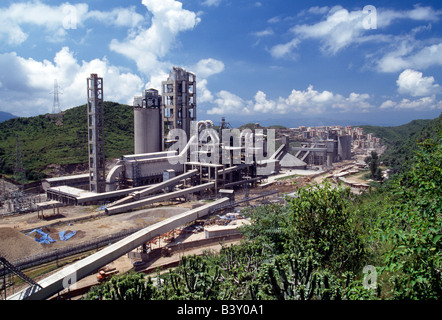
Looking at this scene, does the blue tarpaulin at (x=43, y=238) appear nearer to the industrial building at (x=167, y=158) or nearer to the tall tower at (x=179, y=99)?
the industrial building at (x=167, y=158)

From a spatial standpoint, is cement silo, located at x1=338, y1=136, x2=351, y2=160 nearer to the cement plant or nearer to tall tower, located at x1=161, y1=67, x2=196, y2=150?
the cement plant

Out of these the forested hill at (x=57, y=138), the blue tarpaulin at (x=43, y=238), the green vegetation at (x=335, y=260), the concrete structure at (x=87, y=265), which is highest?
the forested hill at (x=57, y=138)

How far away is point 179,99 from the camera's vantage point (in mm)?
46625

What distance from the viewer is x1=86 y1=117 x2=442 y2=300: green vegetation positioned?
20.1 ft

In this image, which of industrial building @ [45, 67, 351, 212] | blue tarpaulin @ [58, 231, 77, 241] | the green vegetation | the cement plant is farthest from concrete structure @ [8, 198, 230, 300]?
industrial building @ [45, 67, 351, 212]

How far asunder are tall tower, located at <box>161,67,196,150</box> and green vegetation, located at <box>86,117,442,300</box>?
3616 centimetres

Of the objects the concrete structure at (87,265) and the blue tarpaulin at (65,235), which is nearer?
the concrete structure at (87,265)

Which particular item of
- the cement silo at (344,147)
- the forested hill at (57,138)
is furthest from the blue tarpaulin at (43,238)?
the cement silo at (344,147)

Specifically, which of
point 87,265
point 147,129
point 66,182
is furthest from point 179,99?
point 87,265

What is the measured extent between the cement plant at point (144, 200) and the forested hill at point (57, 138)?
962 centimetres

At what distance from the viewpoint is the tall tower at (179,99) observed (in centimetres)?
4603

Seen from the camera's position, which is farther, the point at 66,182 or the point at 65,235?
the point at 66,182

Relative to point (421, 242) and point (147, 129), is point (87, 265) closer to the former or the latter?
point (421, 242)

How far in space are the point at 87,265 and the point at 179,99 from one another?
34.5 m
